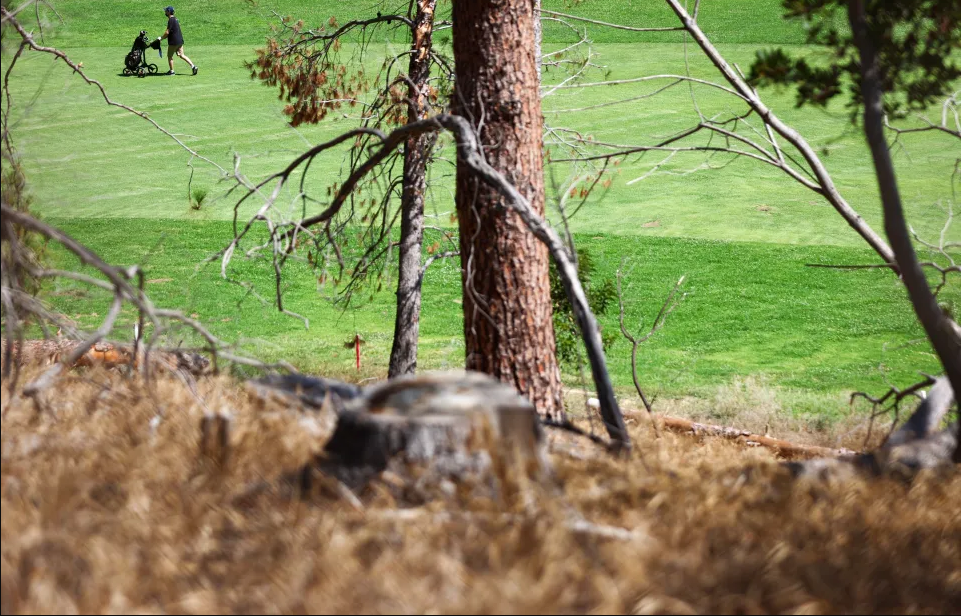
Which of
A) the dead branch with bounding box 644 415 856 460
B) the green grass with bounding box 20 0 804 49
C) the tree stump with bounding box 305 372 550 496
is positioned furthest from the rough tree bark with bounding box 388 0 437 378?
the green grass with bounding box 20 0 804 49

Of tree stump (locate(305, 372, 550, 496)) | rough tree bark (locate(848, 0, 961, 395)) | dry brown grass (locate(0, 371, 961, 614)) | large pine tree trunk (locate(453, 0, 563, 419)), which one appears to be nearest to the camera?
dry brown grass (locate(0, 371, 961, 614))

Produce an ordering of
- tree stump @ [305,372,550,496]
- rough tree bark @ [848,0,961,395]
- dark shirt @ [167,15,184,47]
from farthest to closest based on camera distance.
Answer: dark shirt @ [167,15,184,47], rough tree bark @ [848,0,961,395], tree stump @ [305,372,550,496]

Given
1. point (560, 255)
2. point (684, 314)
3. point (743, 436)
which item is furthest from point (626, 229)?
point (560, 255)

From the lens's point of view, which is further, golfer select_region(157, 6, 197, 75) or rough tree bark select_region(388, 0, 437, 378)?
golfer select_region(157, 6, 197, 75)

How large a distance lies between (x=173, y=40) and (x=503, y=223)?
2372 cm

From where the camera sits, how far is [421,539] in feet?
9.82

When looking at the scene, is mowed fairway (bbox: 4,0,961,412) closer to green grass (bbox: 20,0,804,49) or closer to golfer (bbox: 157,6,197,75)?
golfer (bbox: 157,6,197,75)

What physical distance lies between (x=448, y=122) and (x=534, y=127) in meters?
0.92

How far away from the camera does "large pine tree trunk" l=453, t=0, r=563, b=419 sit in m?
5.91

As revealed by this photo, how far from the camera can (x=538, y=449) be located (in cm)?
360

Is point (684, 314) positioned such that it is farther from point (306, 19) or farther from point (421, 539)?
point (306, 19)

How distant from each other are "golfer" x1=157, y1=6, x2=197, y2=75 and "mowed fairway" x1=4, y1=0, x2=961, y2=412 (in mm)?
720

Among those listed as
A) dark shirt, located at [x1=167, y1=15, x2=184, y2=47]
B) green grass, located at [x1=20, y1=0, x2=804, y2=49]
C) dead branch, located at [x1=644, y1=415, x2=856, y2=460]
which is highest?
green grass, located at [x1=20, y1=0, x2=804, y2=49]

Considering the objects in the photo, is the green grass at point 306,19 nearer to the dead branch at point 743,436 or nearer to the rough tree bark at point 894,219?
the dead branch at point 743,436
